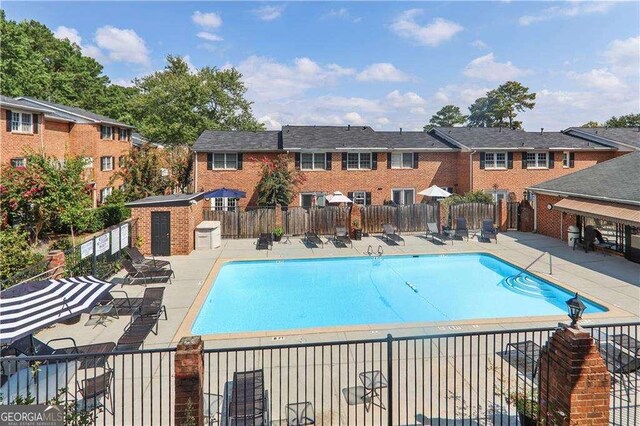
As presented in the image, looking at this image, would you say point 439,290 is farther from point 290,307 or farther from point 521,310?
point 290,307

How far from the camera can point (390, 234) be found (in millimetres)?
22203

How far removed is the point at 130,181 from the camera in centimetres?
2703

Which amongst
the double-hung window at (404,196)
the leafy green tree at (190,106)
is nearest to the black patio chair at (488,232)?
the double-hung window at (404,196)

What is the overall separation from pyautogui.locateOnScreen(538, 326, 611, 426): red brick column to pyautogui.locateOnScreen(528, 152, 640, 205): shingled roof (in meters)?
14.5

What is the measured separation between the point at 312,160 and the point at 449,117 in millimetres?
72177

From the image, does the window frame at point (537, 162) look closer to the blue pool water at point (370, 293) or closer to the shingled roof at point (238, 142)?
the blue pool water at point (370, 293)

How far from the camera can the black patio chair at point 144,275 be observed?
559 inches

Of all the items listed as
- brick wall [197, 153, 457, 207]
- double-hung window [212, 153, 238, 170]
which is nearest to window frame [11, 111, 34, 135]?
brick wall [197, 153, 457, 207]

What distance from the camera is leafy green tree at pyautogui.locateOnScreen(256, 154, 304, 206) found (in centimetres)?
2512

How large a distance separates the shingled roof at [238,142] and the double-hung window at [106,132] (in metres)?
9.61

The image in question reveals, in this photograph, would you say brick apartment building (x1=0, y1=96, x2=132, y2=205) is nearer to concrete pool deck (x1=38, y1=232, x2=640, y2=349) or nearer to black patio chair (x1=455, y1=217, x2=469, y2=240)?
concrete pool deck (x1=38, y1=232, x2=640, y2=349)

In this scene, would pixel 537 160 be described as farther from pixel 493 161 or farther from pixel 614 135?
pixel 614 135

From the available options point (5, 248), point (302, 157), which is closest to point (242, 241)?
point (302, 157)

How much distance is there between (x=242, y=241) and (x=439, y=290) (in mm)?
11846
